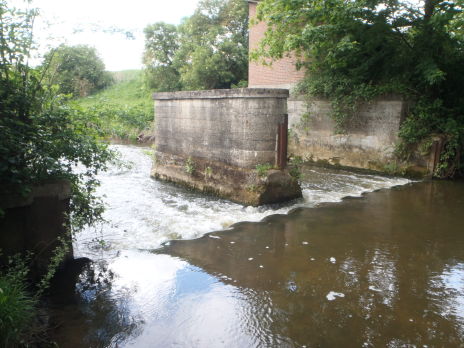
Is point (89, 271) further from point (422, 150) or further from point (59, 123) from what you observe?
point (422, 150)

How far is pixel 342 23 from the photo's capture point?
35.0 feet

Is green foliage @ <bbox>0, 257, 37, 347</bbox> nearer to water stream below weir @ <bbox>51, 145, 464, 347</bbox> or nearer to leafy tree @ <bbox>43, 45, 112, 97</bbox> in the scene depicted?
water stream below weir @ <bbox>51, 145, 464, 347</bbox>

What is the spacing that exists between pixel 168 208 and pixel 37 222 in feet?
12.5

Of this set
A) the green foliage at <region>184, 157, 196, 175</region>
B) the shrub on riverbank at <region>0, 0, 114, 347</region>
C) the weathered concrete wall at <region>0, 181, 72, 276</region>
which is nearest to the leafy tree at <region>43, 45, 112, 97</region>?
the shrub on riverbank at <region>0, 0, 114, 347</region>

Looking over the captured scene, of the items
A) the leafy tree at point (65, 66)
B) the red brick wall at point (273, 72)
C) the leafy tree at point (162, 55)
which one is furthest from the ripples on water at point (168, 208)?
the leafy tree at point (162, 55)

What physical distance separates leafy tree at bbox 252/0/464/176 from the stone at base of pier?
4.68m

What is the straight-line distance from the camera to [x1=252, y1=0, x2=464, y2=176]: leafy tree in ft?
33.9

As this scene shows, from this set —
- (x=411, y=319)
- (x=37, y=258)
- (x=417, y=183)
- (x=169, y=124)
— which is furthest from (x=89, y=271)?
(x=417, y=183)

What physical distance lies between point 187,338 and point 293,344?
0.96 metres

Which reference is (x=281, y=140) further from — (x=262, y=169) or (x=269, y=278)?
(x=269, y=278)

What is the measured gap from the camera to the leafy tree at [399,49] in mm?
10344

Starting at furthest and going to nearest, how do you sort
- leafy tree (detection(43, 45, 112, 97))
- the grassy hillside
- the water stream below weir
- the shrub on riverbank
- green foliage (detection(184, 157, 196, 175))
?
the grassy hillside, green foliage (detection(184, 157, 196, 175)), leafy tree (detection(43, 45, 112, 97)), the shrub on riverbank, the water stream below weir

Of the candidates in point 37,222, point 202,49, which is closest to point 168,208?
point 37,222

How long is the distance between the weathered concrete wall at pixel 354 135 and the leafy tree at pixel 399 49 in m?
0.42
